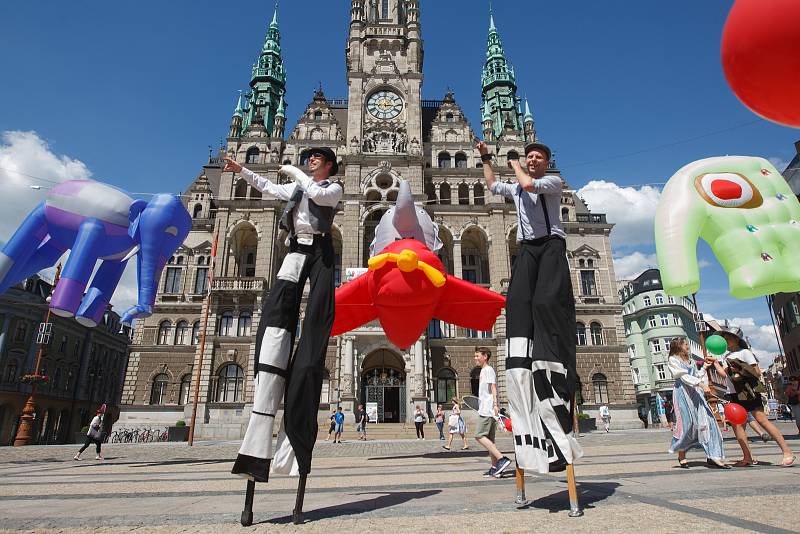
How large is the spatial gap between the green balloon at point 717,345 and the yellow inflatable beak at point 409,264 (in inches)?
146

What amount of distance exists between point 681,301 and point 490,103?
37899 mm

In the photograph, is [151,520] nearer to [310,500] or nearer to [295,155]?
[310,500]

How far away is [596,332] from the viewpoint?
28.1 metres

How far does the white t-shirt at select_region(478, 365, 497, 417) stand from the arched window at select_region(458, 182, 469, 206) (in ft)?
77.9

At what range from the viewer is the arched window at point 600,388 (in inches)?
1054

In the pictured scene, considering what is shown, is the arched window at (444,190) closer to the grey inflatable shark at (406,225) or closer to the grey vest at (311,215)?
the grey inflatable shark at (406,225)

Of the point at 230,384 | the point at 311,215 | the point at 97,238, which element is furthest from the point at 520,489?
the point at 230,384

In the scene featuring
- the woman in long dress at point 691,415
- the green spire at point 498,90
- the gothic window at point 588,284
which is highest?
the green spire at point 498,90

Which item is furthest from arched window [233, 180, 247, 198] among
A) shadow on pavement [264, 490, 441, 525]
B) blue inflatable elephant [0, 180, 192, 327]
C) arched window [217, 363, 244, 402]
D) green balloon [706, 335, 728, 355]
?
shadow on pavement [264, 490, 441, 525]

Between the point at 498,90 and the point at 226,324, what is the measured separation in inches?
1069

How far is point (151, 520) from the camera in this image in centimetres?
252

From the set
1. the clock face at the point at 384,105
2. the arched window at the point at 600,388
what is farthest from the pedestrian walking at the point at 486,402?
the clock face at the point at 384,105

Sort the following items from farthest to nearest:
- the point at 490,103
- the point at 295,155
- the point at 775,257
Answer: the point at 490,103
the point at 295,155
the point at 775,257

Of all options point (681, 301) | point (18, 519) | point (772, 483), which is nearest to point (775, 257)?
point (772, 483)
